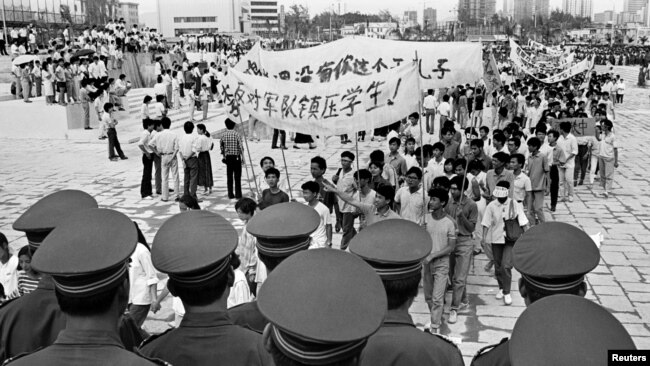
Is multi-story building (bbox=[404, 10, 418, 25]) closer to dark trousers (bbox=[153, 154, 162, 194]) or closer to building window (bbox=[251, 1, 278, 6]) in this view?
building window (bbox=[251, 1, 278, 6])

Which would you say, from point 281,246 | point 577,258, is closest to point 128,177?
point 281,246

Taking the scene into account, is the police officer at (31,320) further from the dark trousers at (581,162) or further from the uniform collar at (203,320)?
the dark trousers at (581,162)

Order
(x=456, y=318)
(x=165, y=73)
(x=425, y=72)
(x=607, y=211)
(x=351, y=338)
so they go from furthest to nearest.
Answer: (x=165, y=73), (x=607, y=211), (x=425, y=72), (x=456, y=318), (x=351, y=338)

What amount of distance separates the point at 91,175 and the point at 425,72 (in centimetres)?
930

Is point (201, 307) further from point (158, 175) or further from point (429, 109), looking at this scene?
point (429, 109)

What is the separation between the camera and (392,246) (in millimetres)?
2967

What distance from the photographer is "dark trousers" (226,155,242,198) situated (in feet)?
37.5

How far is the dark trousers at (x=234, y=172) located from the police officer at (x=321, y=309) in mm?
9486

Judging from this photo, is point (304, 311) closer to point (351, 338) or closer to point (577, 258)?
point (351, 338)

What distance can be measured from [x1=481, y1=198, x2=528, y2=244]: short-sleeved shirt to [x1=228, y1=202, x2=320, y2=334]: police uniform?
11.9 ft

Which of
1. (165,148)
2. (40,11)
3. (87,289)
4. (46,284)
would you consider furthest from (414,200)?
(40,11)

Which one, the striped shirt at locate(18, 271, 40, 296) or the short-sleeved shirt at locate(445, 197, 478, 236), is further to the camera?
the short-sleeved shirt at locate(445, 197, 478, 236)

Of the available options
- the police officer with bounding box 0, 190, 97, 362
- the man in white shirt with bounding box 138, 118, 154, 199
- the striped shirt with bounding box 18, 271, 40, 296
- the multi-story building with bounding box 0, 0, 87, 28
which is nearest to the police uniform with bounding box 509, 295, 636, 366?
the police officer with bounding box 0, 190, 97, 362

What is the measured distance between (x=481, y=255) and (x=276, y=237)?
19.1 feet
